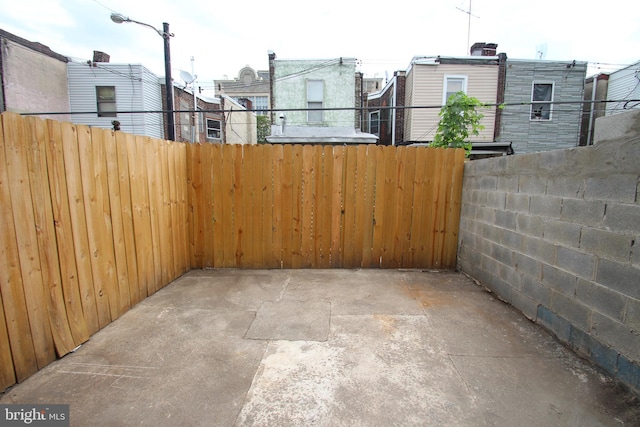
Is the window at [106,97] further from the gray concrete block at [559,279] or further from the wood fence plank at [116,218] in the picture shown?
the gray concrete block at [559,279]

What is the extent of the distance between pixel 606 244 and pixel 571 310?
2.07ft

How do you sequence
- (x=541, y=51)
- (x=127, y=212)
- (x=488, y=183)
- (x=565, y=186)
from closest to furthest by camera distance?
(x=565, y=186)
(x=127, y=212)
(x=488, y=183)
(x=541, y=51)

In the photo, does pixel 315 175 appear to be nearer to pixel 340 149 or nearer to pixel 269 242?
pixel 340 149

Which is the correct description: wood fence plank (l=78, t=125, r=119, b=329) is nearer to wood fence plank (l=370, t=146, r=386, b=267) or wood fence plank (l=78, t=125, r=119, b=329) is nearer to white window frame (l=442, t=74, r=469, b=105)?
wood fence plank (l=370, t=146, r=386, b=267)

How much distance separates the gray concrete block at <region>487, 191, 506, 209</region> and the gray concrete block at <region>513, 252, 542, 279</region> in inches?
24.8

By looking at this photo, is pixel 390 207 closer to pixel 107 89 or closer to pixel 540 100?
pixel 540 100

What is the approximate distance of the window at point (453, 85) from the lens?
11477 mm

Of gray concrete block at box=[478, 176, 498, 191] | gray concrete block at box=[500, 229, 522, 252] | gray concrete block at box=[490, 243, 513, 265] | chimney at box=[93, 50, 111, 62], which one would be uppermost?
chimney at box=[93, 50, 111, 62]

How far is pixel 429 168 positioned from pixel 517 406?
3144 millimetres

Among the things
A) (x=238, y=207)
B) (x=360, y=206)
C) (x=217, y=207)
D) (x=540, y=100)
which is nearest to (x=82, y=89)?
(x=217, y=207)

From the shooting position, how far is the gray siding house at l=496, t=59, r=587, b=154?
Result: 1155cm

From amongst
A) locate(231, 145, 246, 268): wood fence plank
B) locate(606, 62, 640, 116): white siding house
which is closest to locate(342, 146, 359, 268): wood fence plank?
locate(231, 145, 246, 268): wood fence plank

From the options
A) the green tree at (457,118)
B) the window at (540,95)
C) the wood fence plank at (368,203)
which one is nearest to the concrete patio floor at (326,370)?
the wood fence plank at (368,203)

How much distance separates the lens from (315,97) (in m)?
12.7
